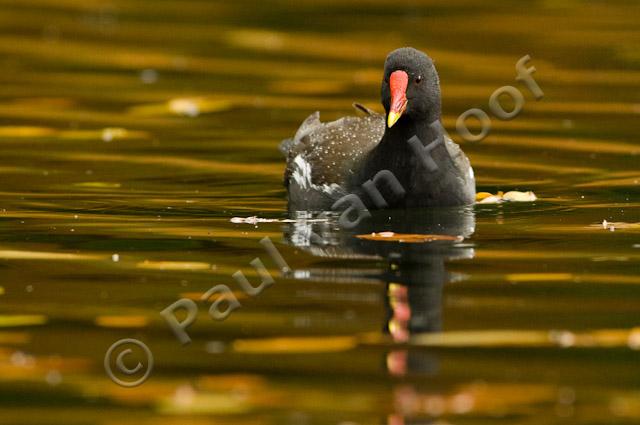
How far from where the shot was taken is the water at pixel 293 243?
215 inches

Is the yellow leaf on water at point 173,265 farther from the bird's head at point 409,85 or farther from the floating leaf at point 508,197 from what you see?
the floating leaf at point 508,197

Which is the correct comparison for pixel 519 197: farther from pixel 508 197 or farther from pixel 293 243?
pixel 293 243

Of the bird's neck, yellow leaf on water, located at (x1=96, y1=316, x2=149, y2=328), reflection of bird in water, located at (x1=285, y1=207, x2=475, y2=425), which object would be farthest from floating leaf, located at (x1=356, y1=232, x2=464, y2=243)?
yellow leaf on water, located at (x1=96, y1=316, x2=149, y2=328)

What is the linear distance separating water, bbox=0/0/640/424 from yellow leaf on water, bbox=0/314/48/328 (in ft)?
0.06

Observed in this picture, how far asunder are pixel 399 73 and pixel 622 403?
4228 mm

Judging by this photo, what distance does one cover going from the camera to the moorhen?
922 cm

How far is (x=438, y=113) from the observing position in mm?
9516

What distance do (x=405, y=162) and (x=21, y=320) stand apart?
3.49 m

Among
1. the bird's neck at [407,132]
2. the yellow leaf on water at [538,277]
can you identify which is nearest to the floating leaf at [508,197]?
the bird's neck at [407,132]

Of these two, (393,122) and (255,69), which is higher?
(255,69)

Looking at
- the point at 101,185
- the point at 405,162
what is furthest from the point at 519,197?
the point at 101,185

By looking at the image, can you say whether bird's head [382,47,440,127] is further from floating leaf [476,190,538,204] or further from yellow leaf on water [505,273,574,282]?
yellow leaf on water [505,273,574,282]

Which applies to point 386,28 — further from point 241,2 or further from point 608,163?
point 608,163

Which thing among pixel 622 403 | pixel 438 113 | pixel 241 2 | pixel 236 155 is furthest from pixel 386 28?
pixel 622 403
